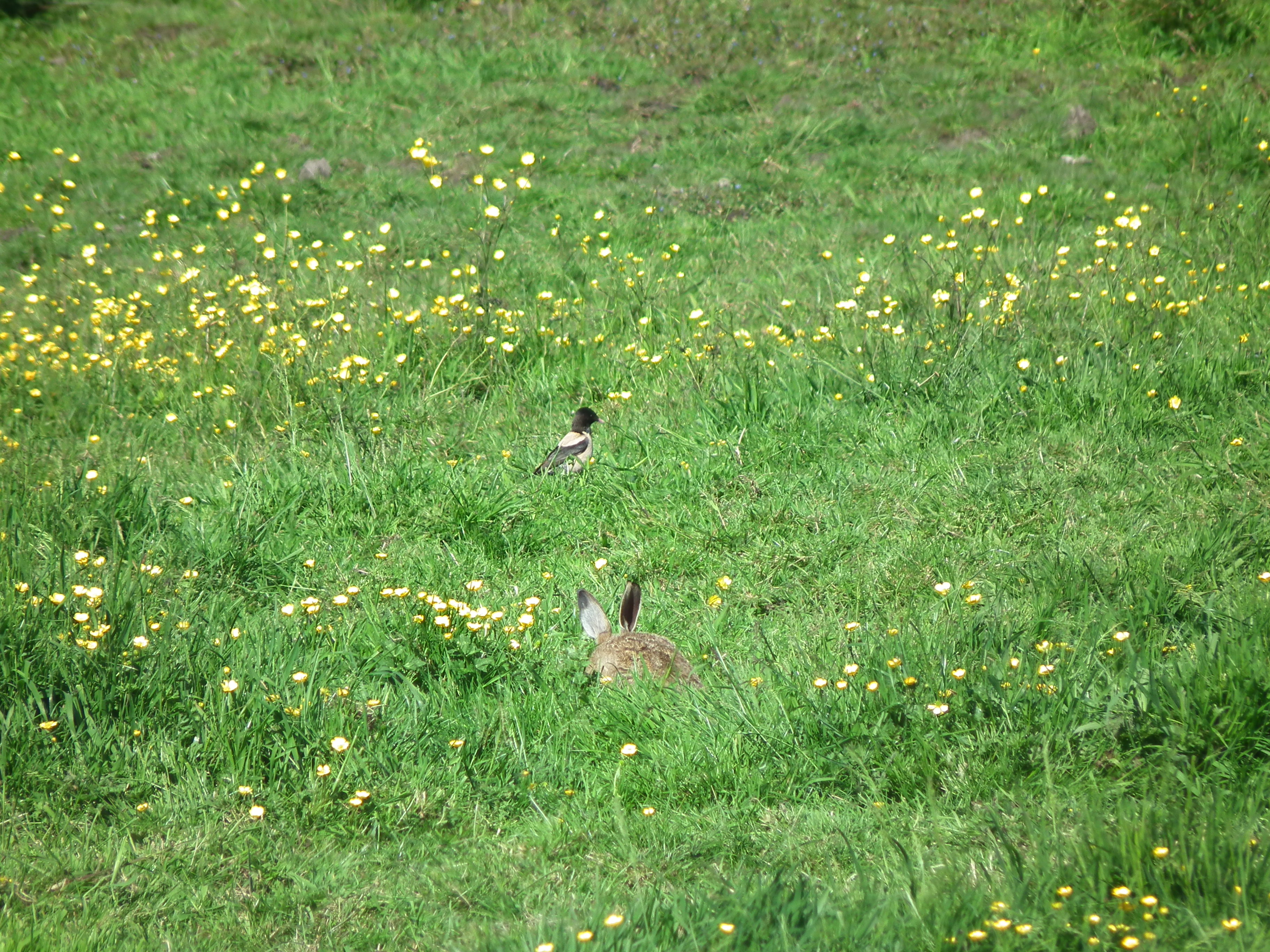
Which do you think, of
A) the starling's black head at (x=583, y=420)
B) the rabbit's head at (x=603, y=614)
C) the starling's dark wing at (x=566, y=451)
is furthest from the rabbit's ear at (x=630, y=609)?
the starling's black head at (x=583, y=420)

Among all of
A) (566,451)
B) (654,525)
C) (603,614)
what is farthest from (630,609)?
(566,451)

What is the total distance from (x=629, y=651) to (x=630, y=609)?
0.29 m

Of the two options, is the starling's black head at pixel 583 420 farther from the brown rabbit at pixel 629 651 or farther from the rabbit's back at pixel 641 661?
the rabbit's back at pixel 641 661

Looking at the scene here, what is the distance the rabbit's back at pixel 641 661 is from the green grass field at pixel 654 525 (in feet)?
0.32

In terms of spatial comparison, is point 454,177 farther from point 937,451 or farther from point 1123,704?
point 1123,704

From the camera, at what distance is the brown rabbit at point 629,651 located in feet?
11.0

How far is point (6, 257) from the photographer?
7.74 metres

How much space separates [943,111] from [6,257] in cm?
808

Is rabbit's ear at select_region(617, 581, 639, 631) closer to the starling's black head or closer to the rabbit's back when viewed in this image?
the rabbit's back

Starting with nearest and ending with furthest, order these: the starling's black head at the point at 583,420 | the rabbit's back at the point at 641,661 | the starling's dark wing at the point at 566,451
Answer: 1. the rabbit's back at the point at 641,661
2. the starling's dark wing at the point at 566,451
3. the starling's black head at the point at 583,420

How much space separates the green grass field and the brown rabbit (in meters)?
0.09

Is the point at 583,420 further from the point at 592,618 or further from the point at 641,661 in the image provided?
the point at 641,661

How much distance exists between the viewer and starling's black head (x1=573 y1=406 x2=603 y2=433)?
503 cm

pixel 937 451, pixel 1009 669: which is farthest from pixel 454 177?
pixel 1009 669
